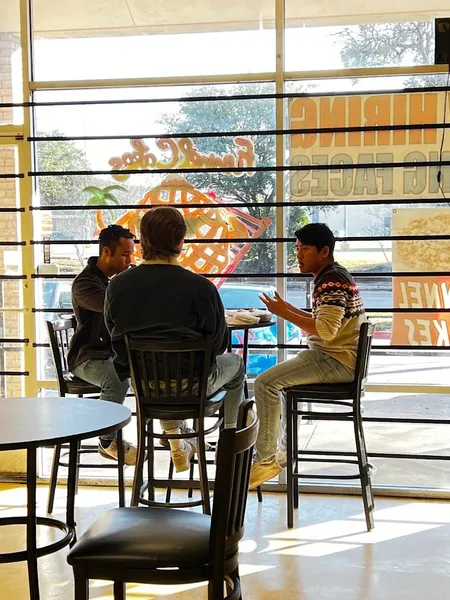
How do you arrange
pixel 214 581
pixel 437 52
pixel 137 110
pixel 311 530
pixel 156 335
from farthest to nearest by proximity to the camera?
pixel 137 110, pixel 437 52, pixel 311 530, pixel 156 335, pixel 214 581

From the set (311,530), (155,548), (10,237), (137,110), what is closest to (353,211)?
(137,110)

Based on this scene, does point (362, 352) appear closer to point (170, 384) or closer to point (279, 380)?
point (279, 380)

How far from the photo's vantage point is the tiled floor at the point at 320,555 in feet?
11.0

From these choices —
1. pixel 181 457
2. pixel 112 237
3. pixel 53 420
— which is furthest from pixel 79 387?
pixel 53 420

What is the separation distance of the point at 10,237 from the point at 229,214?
1.51 meters

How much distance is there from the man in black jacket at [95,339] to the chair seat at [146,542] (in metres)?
1.86

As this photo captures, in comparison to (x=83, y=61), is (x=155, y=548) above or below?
below

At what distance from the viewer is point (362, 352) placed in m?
4.04

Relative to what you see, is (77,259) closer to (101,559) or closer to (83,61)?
(83,61)

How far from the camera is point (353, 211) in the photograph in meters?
4.76

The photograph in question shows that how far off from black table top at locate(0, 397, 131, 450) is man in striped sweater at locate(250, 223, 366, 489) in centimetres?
140

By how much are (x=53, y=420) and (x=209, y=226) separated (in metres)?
2.48

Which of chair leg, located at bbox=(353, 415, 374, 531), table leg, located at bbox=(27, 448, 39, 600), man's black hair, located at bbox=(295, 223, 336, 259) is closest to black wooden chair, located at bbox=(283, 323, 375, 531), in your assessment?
chair leg, located at bbox=(353, 415, 374, 531)

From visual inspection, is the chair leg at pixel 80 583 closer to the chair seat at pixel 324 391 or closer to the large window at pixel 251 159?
the chair seat at pixel 324 391
